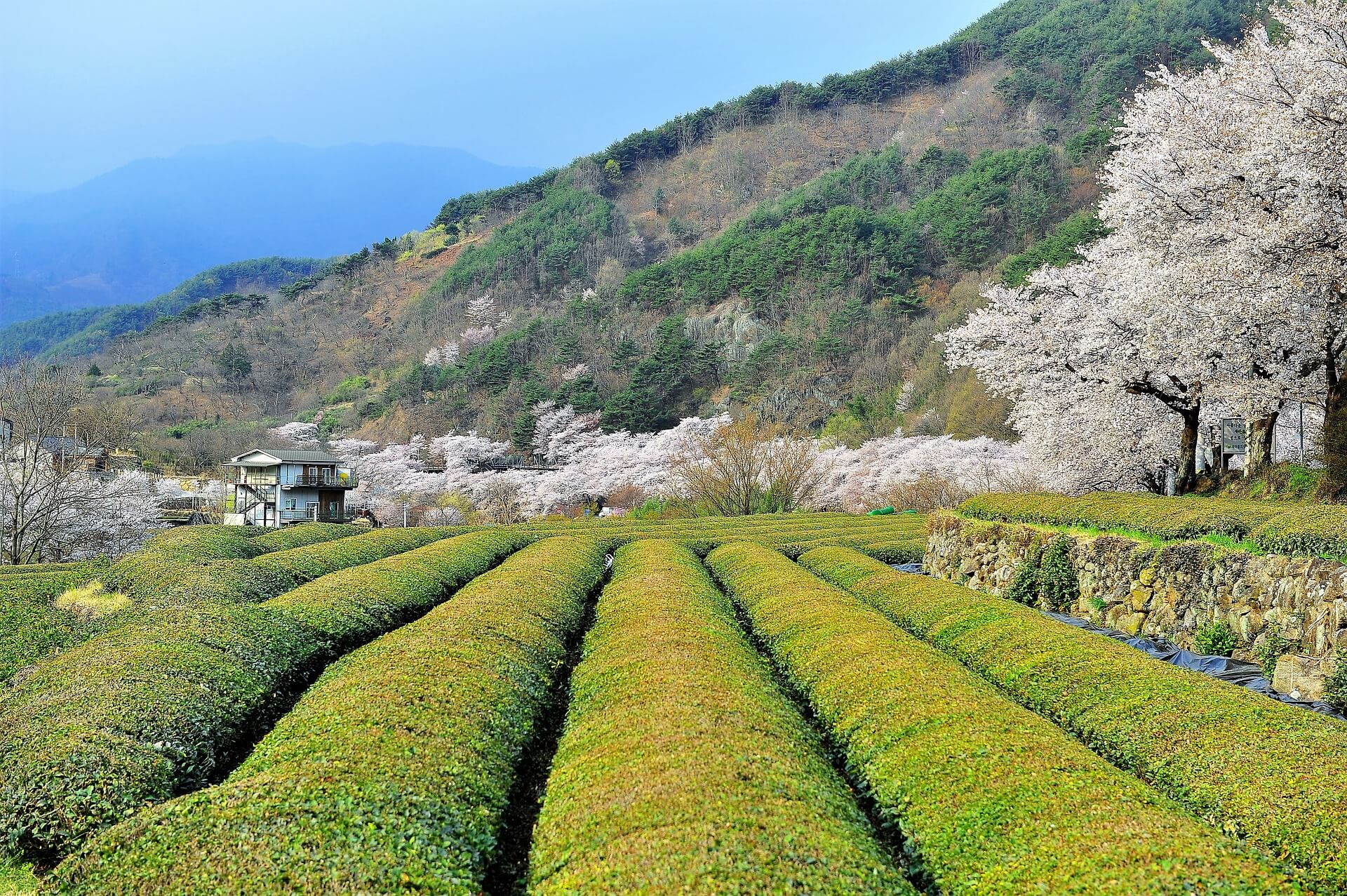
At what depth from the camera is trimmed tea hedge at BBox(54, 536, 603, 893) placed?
18.7ft

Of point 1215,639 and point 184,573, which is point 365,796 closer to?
point 184,573

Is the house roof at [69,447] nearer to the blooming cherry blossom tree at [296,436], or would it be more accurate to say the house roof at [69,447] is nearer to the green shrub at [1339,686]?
the blooming cherry blossom tree at [296,436]

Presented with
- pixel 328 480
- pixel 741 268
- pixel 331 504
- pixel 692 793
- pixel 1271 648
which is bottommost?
pixel 331 504

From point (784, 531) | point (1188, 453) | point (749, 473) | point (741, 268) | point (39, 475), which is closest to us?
point (1188, 453)

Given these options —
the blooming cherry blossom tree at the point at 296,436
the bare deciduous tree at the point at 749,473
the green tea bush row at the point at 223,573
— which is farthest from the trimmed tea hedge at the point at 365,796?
the blooming cherry blossom tree at the point at 296,436

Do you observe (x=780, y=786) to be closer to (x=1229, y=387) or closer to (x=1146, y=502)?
(x=1146, y=502)

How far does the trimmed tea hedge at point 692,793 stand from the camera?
220 inches

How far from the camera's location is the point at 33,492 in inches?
1133

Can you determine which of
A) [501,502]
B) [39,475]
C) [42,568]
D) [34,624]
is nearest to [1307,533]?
[34,624]

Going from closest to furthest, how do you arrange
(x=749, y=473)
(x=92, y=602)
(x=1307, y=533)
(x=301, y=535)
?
(x=1307, y=533) → (x=92, y=602) → (x=301, y=535) → (x=749, y=473)

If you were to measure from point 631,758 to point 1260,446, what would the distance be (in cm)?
2040

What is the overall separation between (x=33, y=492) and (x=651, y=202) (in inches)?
4139

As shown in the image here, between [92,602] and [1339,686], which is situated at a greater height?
[92,602]

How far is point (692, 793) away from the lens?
666 cm
